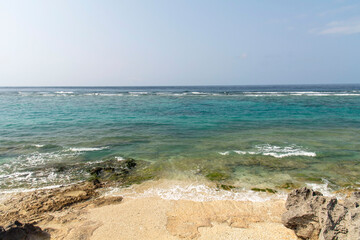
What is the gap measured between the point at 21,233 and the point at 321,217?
796 centimetres

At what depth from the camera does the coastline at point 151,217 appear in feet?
21.4

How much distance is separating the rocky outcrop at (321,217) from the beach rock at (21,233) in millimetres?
7156

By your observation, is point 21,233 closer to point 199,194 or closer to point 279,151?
point 199,194

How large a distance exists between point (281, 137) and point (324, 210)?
1255 centimetres

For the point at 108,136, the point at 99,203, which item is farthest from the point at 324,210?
the point at 108,136

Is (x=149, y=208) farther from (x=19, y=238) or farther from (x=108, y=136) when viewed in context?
(x=108, y=136)

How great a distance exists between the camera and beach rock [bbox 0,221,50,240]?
5.02 meters

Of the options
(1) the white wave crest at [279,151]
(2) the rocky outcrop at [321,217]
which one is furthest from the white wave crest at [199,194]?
(1) the white wave crest at [279,151]

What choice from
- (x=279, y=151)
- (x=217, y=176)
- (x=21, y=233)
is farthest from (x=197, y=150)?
(x=21, y=233)

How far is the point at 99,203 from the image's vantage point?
824cm

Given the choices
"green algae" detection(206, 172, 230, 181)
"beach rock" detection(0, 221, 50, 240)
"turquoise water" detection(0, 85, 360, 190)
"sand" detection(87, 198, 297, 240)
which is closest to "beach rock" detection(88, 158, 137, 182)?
"turquoise water" detection(0, 85, 360, 190)

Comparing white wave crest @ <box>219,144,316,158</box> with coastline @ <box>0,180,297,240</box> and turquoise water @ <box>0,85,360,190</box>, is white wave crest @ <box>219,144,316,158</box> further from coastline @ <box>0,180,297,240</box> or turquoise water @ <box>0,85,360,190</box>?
coastline @ <box>0,180,297,240</box>

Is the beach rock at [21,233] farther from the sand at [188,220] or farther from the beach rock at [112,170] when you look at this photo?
the beach rock at [112,170]

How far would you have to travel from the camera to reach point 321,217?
5.82 metres
